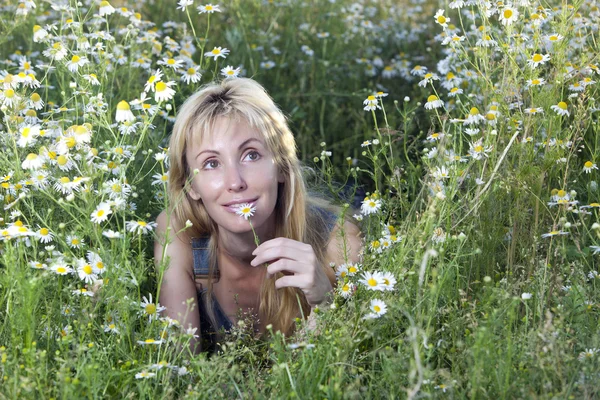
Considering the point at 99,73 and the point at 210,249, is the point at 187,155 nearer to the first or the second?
the point at 210,249

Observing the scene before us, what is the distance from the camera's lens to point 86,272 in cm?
250

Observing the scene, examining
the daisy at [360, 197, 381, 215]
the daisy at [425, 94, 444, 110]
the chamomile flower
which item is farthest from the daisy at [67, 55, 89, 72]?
the daisy at [425, 94, 444, 110]

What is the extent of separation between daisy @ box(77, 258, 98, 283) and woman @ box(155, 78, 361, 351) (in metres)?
0.33

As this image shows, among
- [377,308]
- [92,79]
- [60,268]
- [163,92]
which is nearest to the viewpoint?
[377,308]

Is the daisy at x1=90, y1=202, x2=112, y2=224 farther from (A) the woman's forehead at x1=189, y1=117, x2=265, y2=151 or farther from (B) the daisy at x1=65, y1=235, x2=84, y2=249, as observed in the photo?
(A) the woman's forehead at x1=189, y1=117, x2=265, y2=151

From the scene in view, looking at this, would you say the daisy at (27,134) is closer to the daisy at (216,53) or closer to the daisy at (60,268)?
the daisy at (60,268)

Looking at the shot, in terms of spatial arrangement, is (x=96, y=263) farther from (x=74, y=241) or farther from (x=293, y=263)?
(x=293, y=263)

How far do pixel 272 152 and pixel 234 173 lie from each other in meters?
0.22

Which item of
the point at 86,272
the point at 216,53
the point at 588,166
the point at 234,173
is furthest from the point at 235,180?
the point at 588,166

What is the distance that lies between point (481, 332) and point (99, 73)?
2.11 metres

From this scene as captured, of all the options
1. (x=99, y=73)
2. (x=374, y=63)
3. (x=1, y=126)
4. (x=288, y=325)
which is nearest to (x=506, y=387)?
(x=288, y=325)

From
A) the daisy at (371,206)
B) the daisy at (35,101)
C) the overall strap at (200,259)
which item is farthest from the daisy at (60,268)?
the daisy at (371,206)

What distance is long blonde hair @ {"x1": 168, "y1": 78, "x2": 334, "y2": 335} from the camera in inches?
118

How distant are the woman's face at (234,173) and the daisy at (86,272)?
52 centimetres
